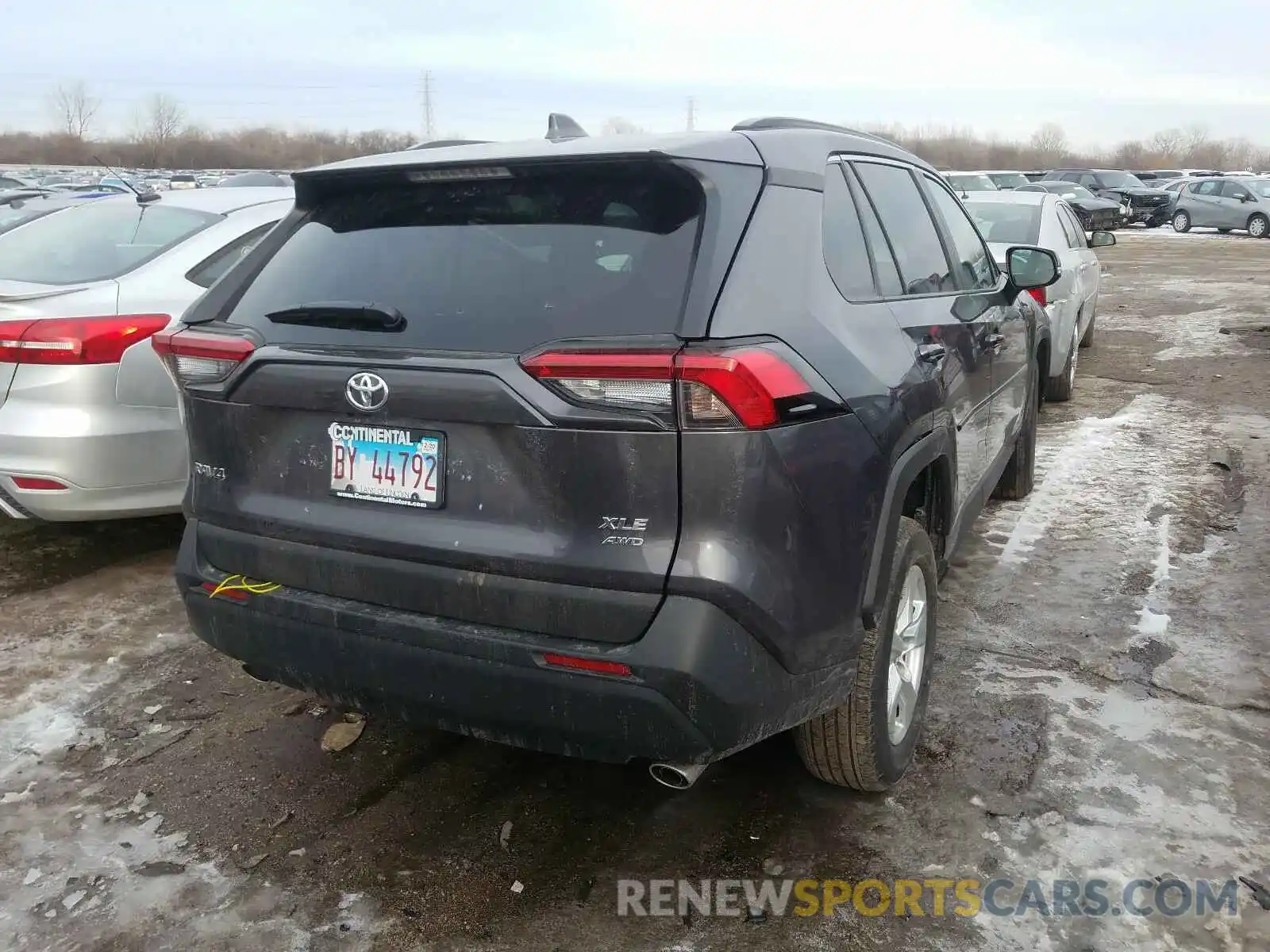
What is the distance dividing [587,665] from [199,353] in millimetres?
1349

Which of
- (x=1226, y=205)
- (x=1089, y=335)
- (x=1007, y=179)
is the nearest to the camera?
(x=1089, y=335)

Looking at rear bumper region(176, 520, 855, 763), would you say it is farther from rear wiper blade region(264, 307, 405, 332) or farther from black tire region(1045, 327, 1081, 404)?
black tire region(1045, 327, 1081, 404)

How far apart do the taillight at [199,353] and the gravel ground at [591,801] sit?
4.15 ft

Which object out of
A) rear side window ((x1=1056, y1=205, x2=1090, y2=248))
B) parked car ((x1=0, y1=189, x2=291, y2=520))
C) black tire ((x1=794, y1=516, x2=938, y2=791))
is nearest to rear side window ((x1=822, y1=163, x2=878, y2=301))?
black tire ((x1=794, y1=516, x2=938, y2=791))

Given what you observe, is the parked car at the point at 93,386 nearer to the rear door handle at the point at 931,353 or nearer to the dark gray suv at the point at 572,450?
the dark gray suv at the point at 572,450

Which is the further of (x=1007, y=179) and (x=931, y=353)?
(x=1007, y=179)

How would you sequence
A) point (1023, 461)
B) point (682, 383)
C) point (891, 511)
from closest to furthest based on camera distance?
point (682, 383)
point (891, 511)
point (1023, 461)

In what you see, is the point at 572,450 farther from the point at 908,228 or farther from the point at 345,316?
the point at 908,228

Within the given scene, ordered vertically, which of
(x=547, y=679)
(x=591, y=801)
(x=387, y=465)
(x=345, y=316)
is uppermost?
(x=345, y=316)

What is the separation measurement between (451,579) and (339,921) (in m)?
0.92

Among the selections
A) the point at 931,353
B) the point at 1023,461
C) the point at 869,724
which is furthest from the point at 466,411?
the point at 1023,461

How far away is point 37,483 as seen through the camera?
4.30 m

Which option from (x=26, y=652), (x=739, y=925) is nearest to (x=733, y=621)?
(x=739, y=925)

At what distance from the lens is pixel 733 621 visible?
2221 millimetres
